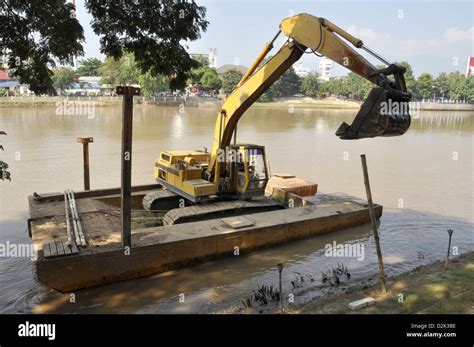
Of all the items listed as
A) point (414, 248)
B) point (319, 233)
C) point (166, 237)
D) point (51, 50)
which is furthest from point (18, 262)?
point (414, 248)

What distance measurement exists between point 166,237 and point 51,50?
3.85 metres

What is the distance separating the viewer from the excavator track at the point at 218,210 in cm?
938

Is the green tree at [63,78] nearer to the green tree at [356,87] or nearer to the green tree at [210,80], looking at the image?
the green tree at [210,80]

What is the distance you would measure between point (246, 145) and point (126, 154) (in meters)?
3.99

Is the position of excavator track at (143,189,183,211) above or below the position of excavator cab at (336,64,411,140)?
below

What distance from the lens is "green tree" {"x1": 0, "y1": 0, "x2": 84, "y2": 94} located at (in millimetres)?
6119

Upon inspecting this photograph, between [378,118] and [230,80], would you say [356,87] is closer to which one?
[230,80]

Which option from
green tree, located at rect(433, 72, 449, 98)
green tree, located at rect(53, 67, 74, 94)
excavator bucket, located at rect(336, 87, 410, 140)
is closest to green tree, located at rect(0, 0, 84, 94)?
excavator bucket, located at rect(336, 87, 410, 140)

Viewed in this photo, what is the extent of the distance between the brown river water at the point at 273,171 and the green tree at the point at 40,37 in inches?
147

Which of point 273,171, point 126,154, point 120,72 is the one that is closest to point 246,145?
point 126,154

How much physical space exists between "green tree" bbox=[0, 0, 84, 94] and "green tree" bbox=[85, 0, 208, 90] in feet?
1.61

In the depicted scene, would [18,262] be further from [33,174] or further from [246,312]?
[33,174]

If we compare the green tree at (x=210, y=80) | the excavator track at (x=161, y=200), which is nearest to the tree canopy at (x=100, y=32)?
the excavator track at (x=161, y=200)

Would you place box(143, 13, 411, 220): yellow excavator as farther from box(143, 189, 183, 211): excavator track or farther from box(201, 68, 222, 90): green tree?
box(201, 68, 222, 90): green tree
